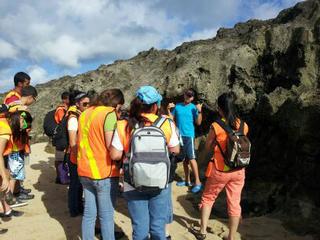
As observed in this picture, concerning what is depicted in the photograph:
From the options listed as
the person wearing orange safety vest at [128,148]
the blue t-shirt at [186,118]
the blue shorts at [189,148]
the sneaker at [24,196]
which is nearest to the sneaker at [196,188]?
the blue shorts at [189,148]

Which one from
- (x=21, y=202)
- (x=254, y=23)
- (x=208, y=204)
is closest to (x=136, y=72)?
(x=254, y=23)

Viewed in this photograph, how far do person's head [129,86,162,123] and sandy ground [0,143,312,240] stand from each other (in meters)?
2.37

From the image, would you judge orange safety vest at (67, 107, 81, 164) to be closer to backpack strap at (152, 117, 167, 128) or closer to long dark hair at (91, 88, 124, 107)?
long dark hair at (91, 88, 124, 107)

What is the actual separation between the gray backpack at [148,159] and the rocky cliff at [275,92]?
11.8 feet

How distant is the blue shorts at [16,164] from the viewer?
677 cm

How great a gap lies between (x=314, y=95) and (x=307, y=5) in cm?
402

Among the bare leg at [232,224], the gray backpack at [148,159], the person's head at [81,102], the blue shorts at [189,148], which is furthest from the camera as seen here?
the blue shorts at [189,148]

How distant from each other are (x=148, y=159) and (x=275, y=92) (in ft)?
15.3

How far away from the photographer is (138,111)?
13.7ft

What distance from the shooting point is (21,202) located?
7.52 meters

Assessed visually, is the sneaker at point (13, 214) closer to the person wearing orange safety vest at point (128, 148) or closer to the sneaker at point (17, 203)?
the sneaker at point (17, 203)

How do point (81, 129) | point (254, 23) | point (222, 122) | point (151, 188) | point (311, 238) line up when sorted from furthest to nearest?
point (254, 23) → point (311, 238) → point (222, 122) → point (81, 129) → point (151, 188)

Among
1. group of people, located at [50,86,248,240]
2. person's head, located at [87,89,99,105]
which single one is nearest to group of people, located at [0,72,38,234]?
group of people, located at [50,86,248,240]

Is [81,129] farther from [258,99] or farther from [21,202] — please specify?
[258,99]
